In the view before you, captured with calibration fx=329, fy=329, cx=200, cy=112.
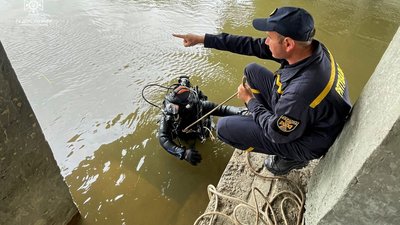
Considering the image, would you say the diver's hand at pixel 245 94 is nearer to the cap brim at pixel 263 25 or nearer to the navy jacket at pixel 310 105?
the navy jacket at pixel 310 105

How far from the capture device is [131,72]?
149 inches

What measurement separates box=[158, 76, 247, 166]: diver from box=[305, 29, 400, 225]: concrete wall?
1.28 metres

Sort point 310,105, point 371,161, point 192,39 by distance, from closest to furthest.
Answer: point 371,161
point 310,105
point 192,39

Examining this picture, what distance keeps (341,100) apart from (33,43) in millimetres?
3848

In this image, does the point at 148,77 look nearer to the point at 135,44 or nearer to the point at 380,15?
the point at 135,44

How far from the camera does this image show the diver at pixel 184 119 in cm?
263

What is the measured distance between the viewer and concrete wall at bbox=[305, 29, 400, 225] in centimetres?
116

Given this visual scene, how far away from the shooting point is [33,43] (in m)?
4.16

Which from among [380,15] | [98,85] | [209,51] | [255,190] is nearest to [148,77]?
[98,85]

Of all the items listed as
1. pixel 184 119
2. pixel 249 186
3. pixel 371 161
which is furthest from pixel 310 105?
pixel 184 119

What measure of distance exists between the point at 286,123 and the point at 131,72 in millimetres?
2471

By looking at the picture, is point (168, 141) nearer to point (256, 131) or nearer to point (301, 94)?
point (256, 131)

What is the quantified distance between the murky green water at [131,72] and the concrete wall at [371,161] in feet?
4.28

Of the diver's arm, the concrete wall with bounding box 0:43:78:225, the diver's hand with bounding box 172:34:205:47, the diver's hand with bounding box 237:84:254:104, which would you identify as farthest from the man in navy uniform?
the concrete wall with bounding box 0:43:78:225
